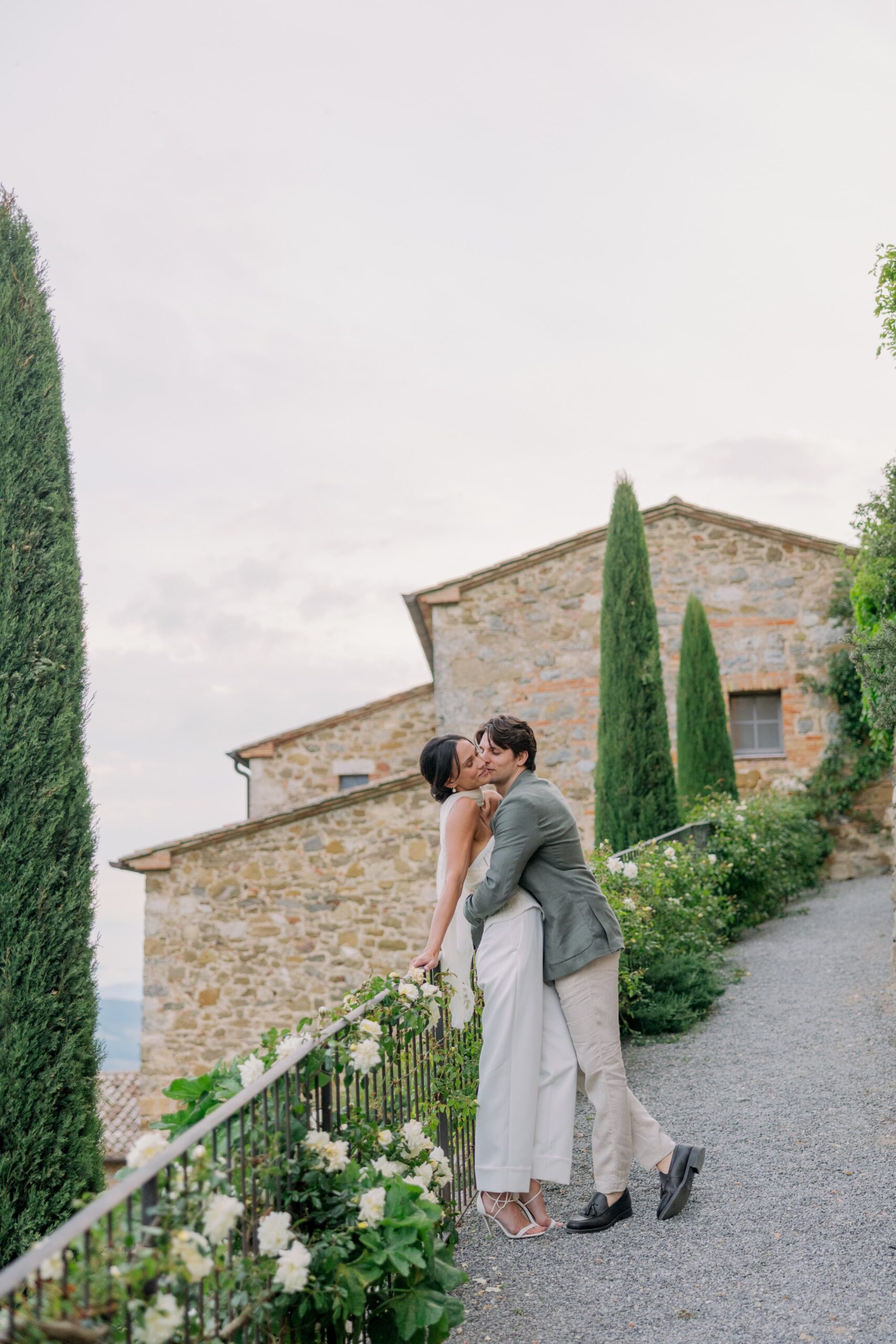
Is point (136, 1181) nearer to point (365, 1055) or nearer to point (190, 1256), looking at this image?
point (190, 1256)

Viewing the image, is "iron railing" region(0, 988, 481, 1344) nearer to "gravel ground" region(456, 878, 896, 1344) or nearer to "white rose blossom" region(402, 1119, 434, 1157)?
"white rose blossom" region(402, 1119, 434, 1157)

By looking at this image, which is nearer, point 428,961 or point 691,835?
point 428,961

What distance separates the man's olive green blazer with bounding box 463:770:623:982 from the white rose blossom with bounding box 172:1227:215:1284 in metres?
1.78

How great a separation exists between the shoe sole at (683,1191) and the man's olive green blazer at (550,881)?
0.90 meters

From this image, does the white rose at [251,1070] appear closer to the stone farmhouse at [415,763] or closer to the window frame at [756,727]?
the stone farmhouse at [415,763]

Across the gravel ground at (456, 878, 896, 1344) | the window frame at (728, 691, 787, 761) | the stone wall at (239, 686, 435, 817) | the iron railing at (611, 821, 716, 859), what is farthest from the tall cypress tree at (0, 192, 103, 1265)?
the window frame at (728, 691, 787, 761)

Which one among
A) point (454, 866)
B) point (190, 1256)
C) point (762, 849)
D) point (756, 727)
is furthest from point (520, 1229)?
point (756, 727)

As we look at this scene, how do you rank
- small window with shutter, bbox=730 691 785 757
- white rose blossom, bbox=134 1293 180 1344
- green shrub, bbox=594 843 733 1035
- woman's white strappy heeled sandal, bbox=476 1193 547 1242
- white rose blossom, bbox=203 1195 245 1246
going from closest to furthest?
white rose blossom, bbox=134 1293 180 1344
white rose blossom, bbox=203 1195 245 1246
woman's white strappy heeled sandal, bbox=476 1193 547 1242
green shrub, bbox=594 843 733 1035
small window with shutter, bbox=730 691 785 757

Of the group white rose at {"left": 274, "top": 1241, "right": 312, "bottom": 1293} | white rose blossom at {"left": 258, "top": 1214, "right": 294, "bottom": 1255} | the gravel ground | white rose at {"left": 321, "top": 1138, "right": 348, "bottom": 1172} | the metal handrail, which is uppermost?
the metal handrail

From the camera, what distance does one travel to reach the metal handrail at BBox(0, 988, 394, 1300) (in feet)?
4.90

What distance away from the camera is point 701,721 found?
13641 mm

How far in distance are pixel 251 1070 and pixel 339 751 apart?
13619 mm

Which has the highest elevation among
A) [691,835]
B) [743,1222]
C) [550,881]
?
[691,835]

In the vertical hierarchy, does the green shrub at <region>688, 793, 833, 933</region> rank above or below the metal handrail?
above
